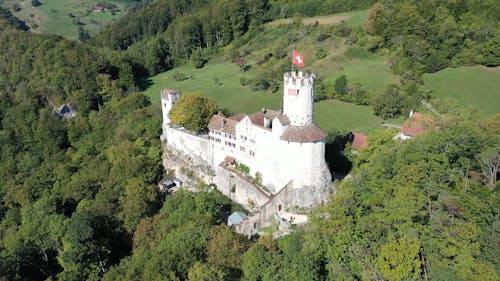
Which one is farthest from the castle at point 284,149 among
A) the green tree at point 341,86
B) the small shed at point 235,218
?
the green tree at point 341,86

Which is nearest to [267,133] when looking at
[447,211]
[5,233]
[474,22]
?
[447,211]

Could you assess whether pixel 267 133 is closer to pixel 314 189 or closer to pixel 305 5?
pixel 314 189

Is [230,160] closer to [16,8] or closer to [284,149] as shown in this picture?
[284,149]

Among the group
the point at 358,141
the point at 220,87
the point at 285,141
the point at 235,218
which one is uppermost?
the point at 285,141

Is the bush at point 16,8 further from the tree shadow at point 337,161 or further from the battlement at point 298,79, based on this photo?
the battlement at point 298,79

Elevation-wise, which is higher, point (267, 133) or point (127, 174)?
point (267, 133)

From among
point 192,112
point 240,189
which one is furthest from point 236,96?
point 240,189

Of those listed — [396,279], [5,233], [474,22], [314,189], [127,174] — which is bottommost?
[5,233]
